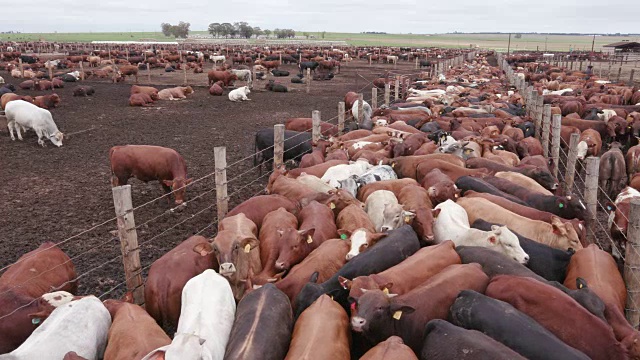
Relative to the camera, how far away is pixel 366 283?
453 centimetres

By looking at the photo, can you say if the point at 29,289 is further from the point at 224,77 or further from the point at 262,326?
the point at 224,77

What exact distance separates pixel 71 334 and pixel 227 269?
58.7 inches

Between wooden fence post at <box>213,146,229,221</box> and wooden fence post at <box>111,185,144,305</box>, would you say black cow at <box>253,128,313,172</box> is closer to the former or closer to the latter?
wooden fence post at <box>213,146,229,221</box>

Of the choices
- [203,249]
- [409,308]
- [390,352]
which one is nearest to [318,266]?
[203,249]

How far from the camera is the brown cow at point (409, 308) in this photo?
4156 millimetres

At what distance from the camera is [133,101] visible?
20.9 metres

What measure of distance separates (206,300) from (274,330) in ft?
2.49

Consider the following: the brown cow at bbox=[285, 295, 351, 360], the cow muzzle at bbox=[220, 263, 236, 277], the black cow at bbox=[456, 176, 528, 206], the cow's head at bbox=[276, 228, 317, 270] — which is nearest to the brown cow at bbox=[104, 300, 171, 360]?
the cow muzzle at bbox=[220, 263, 236, 277]

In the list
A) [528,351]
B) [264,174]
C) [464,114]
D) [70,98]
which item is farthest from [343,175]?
[70,98]

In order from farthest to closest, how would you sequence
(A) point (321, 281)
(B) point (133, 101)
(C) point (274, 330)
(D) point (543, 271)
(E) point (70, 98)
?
1. (E) point (70, 98)
2. (B) point (133, 101)
3. (D) point (543, 271)
4. (A) point (321, 281)
5. (C) point (274, 330)

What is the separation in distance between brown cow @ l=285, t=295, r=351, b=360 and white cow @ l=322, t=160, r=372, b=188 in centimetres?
412

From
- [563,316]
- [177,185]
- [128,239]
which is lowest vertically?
[177,185]

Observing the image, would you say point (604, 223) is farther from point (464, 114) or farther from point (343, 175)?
point (464, 114)

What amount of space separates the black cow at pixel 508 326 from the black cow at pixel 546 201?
342 cm
